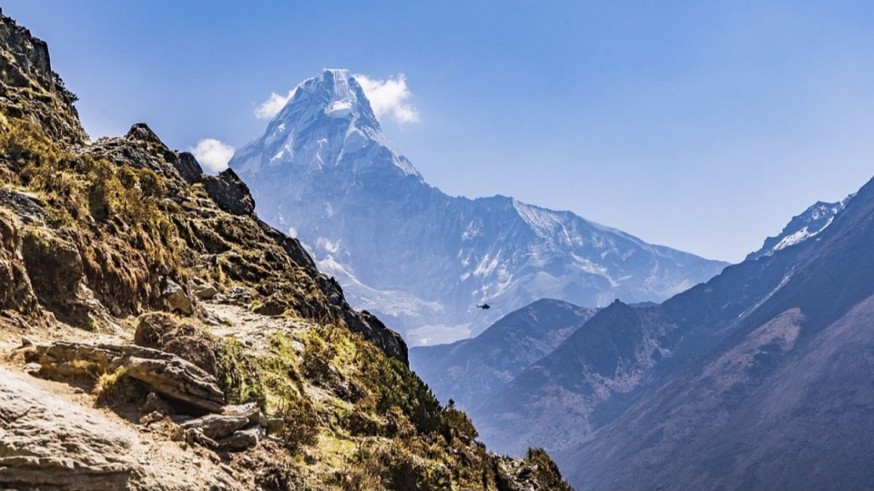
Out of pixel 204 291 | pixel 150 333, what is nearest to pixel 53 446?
pixel 150 333

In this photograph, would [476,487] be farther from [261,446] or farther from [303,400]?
[261,446]

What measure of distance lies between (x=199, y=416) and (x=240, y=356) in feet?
12.7

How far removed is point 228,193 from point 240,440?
28.4 meters

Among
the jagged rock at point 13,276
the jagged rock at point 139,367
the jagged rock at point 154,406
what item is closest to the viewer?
the jagged rock at point 154,406

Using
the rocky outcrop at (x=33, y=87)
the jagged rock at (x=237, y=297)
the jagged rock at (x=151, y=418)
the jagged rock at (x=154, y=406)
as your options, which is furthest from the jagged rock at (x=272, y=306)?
the jagged rock at (x=151, y=418)

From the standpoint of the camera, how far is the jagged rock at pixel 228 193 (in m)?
39.4

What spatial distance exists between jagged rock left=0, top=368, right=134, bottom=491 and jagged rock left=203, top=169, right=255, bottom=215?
1081 inches

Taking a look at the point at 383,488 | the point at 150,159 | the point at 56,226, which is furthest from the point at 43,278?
the point at 150,159

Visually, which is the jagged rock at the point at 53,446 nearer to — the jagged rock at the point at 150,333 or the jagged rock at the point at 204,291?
the jagged rock at the point at 150,333

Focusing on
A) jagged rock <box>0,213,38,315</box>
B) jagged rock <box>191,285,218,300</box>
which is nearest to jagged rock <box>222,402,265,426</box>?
jagged rock <box>0,213,38,315</box>

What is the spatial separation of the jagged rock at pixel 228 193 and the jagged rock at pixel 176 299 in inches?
660

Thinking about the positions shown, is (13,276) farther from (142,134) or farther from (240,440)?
(142,134)

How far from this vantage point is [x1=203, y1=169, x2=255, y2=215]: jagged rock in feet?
129

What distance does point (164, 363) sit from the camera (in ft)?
47.8
